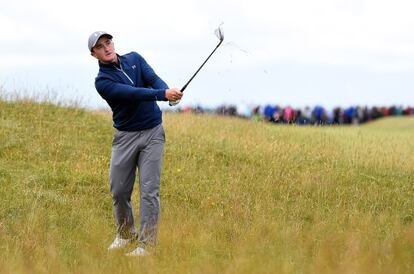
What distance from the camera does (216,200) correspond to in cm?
1107

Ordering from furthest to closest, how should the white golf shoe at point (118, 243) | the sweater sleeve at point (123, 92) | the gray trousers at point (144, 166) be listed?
the white golf shoe at point (118, 243) → the gray trousers at point (144, 166) → the sweater sleeve at point (123, 92)

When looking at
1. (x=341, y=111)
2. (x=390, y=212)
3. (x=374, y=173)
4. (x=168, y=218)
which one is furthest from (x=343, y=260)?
(x=341, y=111)

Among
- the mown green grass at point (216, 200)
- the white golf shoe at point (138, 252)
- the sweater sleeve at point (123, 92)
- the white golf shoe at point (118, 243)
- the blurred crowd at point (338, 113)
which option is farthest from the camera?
the blurred crowd at point (338, 113)

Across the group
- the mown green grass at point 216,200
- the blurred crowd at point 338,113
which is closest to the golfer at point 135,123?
the mown green grass at point 216,200

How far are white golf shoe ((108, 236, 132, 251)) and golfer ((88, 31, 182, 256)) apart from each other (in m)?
→ 0.07

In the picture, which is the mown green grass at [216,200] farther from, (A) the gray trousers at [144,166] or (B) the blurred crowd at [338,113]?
(B) the blurred crowd at [338,113]

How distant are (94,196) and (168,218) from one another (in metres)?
1.64

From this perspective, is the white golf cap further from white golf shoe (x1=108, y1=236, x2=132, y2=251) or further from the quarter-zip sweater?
white golf shoe (x1=108, y1=236, x2=132, y2=251)

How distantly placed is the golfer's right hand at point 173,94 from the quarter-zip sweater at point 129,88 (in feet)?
0.73

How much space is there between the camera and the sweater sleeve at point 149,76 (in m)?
7.99

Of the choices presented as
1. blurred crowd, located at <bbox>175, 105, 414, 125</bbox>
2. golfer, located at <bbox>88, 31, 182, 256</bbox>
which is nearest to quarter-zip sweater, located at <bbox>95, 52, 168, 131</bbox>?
golfer, located at <bbox>88, 31, 182, 256</bbox>

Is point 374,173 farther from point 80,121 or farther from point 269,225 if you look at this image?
point 80,121

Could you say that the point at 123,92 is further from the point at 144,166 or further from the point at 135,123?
the point at 144,166

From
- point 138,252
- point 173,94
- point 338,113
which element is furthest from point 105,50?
point 338,113
